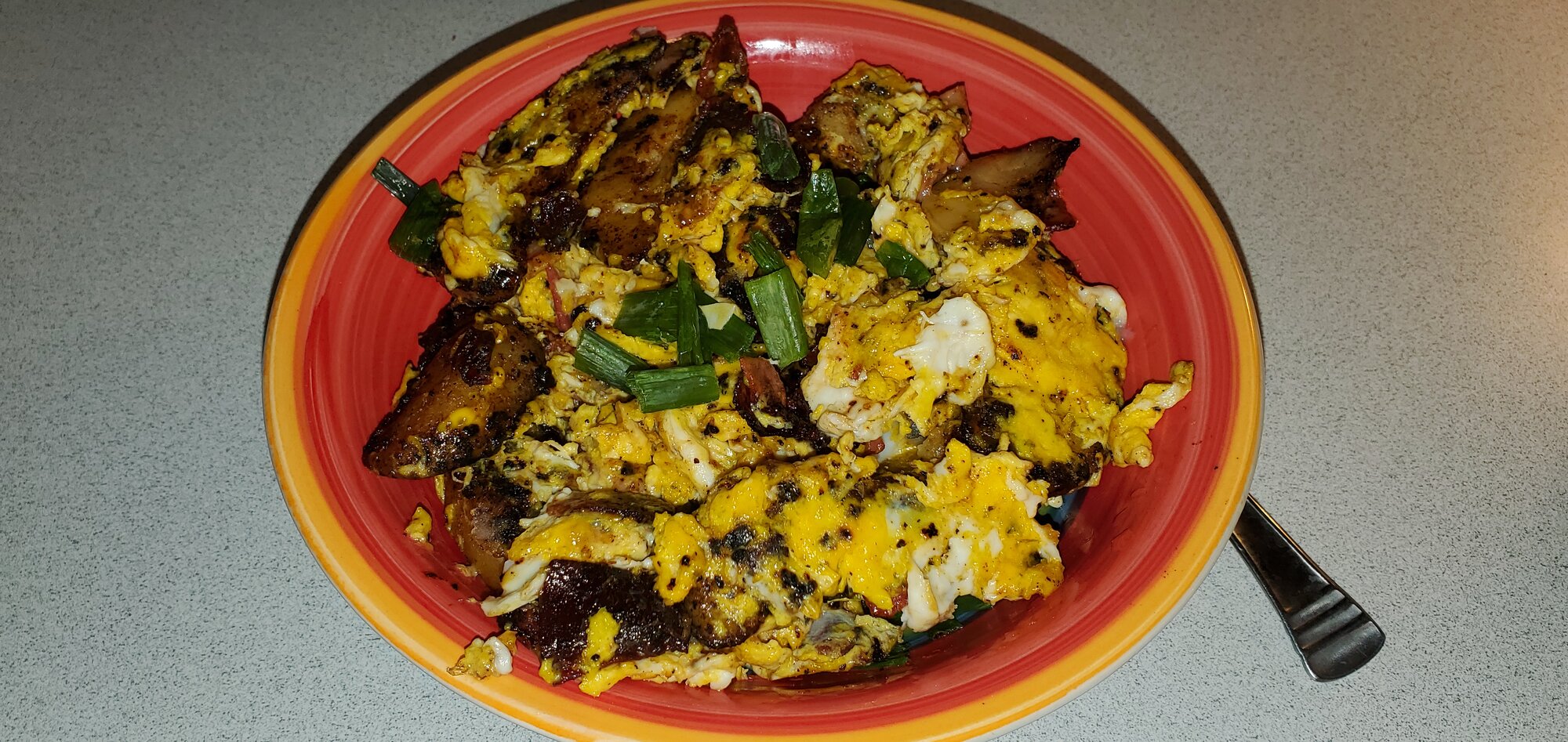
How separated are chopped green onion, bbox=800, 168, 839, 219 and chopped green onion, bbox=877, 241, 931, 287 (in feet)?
0.34

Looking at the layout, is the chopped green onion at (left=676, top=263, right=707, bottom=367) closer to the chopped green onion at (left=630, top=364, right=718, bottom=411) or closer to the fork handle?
the chopped green onion at (left=630, top=364, right=718, bottom=411)

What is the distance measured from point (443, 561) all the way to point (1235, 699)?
4.62ft

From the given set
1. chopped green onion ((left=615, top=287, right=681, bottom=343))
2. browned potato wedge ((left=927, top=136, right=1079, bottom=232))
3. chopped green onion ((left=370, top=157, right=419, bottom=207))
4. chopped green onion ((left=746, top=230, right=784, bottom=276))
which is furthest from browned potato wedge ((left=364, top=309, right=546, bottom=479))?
browned potato wedge ((left=927, top=136, right=1079, bottom=232))

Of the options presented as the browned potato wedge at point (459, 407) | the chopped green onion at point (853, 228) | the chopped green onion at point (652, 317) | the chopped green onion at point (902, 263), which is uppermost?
the chopped green onion at point (853, 228)

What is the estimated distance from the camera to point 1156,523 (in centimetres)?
128

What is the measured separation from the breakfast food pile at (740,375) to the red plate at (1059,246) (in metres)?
0.05

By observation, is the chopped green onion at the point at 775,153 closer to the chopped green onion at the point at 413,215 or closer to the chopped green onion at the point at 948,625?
the chopped green onion at the point at 413,215

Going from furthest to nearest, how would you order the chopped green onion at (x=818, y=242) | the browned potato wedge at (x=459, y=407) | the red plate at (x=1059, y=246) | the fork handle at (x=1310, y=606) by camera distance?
the fork handle at (x=1310, y=606), the chopped green onion at (x=818, y=242), the browned potato wedge at (x=459, y=407), the red plate at (x=1059, y=246)

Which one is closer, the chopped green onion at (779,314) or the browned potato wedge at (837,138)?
the chopped green onion at (779,314)

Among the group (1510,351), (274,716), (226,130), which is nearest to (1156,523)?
(1510,351)

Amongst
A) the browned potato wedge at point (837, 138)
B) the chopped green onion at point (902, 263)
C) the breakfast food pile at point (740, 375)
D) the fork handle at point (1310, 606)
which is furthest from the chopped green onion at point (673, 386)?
the fork handle at point (1310, 606)

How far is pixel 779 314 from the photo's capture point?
1.43 metres

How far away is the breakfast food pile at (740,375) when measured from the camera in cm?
127

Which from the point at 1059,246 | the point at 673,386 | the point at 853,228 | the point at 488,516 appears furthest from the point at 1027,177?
the point at 488,516
